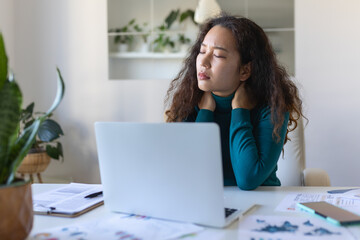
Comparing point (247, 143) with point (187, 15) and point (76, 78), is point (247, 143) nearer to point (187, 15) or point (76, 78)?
point (187, 15)

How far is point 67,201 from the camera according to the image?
1.13m

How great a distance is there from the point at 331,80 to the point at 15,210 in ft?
9.37

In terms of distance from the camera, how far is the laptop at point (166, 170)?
0.83m

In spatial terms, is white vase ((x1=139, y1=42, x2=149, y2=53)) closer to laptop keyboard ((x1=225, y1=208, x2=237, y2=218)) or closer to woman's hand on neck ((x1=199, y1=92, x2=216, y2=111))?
woman's hand on neck ((x1=199, y1=92, x2=216, y2=111))

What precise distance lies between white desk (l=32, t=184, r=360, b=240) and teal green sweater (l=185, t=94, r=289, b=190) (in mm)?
56

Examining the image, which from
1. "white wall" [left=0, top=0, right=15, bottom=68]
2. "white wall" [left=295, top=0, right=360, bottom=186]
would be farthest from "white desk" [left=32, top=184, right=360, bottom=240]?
"white wall" [left=0, top=0, right=15, bottom=68]

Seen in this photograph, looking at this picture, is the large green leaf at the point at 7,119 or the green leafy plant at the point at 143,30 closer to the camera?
the large green leaf at the point at 7,119

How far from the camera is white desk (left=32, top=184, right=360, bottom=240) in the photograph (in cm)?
85

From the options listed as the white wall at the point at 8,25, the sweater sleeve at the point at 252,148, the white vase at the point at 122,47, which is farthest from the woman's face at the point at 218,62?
the white wall at the point at 8,25

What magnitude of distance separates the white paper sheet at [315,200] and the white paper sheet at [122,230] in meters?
0.30

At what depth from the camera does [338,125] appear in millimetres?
3145

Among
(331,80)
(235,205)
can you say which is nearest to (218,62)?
(235,205)

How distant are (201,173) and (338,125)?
2.58m

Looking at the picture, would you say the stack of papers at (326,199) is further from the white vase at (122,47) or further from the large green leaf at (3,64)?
the white vase at (122,47)
